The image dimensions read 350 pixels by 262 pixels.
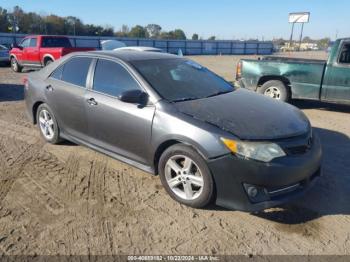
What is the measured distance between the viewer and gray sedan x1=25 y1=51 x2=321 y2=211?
3125mm

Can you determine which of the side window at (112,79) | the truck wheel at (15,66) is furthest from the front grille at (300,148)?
the truck wheel at (15,66)

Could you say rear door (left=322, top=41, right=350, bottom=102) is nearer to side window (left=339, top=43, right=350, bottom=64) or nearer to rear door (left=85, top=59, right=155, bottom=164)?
side window (left=339, top=43, right=350, bottom=64)

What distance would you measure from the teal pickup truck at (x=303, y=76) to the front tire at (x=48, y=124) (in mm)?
5428

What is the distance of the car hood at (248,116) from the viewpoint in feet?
10.7

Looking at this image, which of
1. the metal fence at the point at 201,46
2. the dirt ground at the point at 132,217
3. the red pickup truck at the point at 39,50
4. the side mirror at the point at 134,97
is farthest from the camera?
the metal fence at the point at 201,46

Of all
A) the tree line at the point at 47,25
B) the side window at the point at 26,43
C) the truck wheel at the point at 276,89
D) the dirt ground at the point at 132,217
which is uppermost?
the tree line at the point at 47,25

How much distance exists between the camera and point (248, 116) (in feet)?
11.5

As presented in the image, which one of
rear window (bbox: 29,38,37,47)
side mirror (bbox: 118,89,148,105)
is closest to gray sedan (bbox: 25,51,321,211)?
side mirror (bbox: 118,89,148,105)

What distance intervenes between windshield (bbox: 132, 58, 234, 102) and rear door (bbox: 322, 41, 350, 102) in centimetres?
403

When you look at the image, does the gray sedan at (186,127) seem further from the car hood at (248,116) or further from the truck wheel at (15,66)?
the truck wheel at (15,66)

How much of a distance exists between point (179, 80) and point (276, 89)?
4870 millimetres

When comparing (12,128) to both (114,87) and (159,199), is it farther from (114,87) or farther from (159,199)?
(159,199)

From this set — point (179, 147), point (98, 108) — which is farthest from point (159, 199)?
point (98, 108)

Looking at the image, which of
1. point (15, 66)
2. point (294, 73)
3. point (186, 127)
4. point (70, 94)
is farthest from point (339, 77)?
point (15, 66)
